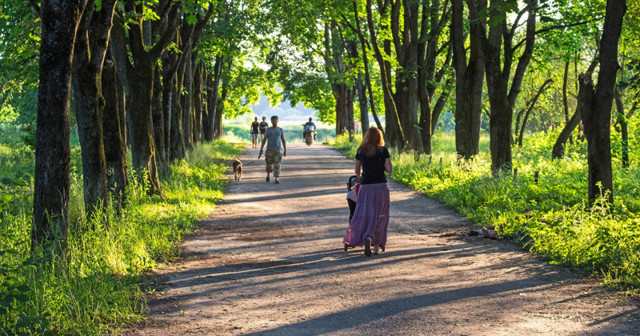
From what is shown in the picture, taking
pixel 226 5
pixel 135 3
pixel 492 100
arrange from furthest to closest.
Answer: pixel 226 5 → pixel 492 100 → pixel 135 3

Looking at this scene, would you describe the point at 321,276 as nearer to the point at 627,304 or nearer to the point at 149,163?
the point at 627,304

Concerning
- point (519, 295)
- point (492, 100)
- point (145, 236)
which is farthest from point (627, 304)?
point (492, 100)

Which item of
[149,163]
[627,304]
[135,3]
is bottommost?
[627,304]

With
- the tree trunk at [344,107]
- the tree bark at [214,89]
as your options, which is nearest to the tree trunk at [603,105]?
the tree bark at [214,89]

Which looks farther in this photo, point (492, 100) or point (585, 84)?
point (492, 100)

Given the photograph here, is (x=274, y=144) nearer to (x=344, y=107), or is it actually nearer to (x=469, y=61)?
(x=469, y=61)

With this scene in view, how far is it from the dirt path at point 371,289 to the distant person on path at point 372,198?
0.28m

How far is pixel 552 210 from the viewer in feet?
38.1

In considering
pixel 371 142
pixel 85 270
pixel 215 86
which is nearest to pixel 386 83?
pixel 215 86

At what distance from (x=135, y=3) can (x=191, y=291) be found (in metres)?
8.55

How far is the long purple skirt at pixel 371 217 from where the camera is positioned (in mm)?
9828

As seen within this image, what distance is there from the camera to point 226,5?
30.3 m

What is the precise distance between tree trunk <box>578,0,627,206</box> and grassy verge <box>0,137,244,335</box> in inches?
258

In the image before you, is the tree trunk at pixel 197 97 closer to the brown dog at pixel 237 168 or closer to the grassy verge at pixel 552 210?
the brown dog at pixel 237 168
